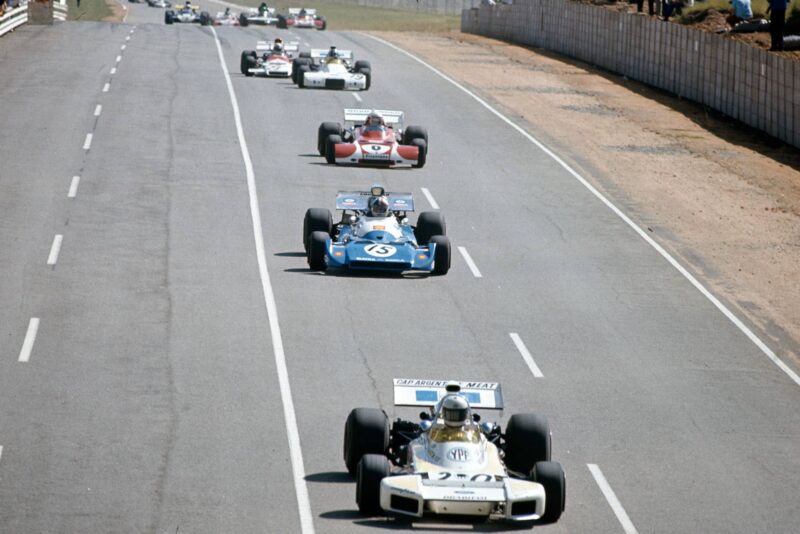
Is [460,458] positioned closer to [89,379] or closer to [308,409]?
[308,409]

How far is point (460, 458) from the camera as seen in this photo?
15469 millimetres

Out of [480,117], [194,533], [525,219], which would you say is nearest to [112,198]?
[525,219]

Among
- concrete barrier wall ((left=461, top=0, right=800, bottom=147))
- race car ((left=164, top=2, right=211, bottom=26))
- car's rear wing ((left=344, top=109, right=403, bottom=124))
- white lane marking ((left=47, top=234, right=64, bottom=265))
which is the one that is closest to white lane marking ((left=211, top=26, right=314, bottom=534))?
car's rear wing ((left=344, top=109, right=403, bottom=124))

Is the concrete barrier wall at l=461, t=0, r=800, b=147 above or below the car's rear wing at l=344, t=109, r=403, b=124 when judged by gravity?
above

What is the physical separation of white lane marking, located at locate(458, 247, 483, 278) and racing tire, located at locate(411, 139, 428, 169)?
8.55 metres

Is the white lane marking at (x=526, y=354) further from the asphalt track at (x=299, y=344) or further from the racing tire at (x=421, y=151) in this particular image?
the racing tire at (x=421, y=151)

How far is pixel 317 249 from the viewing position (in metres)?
27.2

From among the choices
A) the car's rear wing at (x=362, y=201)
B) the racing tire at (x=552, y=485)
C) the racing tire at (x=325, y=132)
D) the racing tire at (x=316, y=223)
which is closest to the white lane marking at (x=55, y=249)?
the racing tire at (x=316, y=223)

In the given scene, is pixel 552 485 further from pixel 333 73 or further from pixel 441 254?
pixel 333 73

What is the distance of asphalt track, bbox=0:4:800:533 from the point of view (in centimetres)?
1659

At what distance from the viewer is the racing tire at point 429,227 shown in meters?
27.9

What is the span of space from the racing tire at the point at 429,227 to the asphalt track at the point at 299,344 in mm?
780

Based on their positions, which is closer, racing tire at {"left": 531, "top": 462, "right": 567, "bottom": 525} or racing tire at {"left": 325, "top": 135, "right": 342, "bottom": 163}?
racing tire at {"left": 531, "top": 462, "right": 567, "bottom": 525}

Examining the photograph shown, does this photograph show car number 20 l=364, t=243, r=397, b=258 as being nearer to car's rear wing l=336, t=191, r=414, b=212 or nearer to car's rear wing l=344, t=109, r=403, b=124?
car's rear wing l=336, t=191, r=414, b=212
